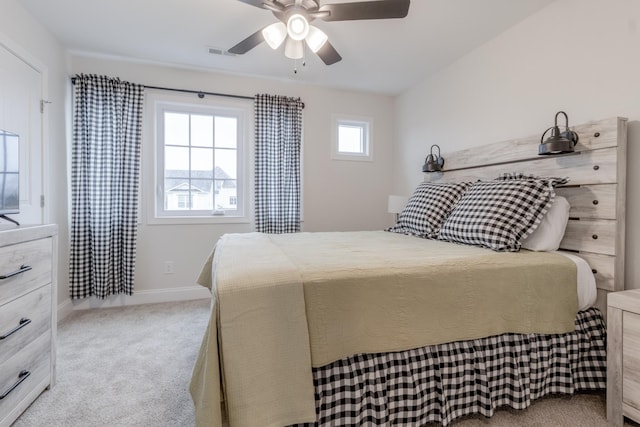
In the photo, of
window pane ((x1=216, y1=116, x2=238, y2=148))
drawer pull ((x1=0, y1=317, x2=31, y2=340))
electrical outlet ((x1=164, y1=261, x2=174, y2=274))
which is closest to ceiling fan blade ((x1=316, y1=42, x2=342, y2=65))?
window pane ((x1=216, y1=116, x2=238, y2=148))

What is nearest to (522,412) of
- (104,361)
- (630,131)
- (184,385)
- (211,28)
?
(630,131)

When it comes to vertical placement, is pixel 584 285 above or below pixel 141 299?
above

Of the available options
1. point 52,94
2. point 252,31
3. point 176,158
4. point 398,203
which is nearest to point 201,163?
point 176,158

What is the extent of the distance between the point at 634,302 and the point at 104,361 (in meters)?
2.89

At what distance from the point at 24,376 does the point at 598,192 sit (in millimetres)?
3156

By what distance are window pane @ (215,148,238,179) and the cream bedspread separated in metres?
1.90

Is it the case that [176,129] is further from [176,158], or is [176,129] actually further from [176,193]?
[176,193]

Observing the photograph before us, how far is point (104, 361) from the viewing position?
197 centimetres

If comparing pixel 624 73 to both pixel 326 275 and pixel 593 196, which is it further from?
pixel 326 275

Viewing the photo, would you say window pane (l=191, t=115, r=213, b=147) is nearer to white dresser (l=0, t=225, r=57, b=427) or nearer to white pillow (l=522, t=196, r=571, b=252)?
white dresser (l=0, t=225, r=57, b=427)

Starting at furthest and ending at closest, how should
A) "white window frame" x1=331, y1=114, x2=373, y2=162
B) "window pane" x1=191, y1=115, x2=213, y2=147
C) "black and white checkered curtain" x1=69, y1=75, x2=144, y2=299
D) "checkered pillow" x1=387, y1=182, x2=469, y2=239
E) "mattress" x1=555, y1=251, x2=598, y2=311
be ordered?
"white window frame" x1=331, y1=114, x2=373, y2=162 < "window pane" x1=191, y1=115, x2=213, y2=147 < "black and white checkered curtain" x1=69, y1=75, x2=144, y2=299 < "checkered pillow" x1=387, y1=182, x2=469, y2=239 < "mattress" x1=555, y1=251, x2=598, y2=311

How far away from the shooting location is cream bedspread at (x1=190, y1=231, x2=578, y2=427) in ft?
3.37

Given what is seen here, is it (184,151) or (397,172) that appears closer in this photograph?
(184,151)

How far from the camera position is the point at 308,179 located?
3.65 metres
